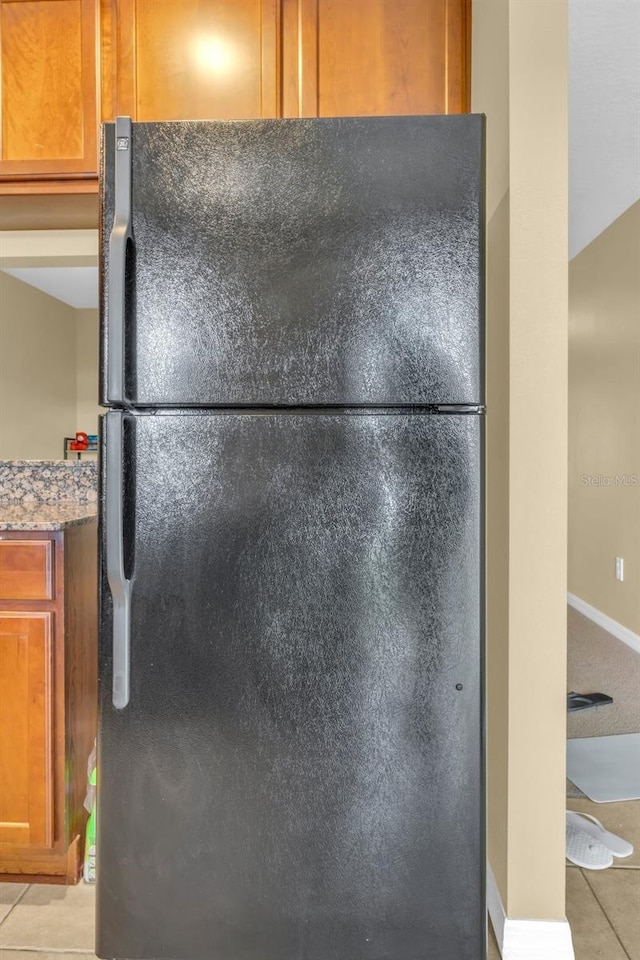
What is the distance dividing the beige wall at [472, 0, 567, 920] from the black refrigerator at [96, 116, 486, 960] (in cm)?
35

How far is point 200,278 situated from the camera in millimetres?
1118

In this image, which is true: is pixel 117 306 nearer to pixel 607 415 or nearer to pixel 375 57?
pixel 375 57

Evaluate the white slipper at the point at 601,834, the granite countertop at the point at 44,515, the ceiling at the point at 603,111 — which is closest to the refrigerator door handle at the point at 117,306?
the granite countertop at the point at 44,515

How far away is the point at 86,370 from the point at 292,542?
55.5 inches

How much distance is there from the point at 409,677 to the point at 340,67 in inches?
64.4

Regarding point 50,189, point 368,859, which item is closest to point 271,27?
point 50,189

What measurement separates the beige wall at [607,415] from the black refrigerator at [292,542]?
9.31 ft

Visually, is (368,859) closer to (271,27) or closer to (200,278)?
(200,278)

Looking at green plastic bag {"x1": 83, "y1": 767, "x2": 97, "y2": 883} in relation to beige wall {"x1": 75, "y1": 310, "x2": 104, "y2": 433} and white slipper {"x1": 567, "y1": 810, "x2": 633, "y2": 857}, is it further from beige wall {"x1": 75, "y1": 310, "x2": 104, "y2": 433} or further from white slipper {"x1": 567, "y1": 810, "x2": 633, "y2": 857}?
white slipper {"x1": 567, "y1": 810, "x2": 633, "y2": 857}

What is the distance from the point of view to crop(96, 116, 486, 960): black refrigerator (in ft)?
3.63

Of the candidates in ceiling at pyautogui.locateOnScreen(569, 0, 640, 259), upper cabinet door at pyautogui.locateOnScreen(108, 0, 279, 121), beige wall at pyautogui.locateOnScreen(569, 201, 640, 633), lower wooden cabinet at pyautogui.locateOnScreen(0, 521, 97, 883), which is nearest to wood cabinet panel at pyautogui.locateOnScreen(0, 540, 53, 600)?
lower wooden cabinet at pyautogui.locateOnScreen(0, 521, 97, 883)

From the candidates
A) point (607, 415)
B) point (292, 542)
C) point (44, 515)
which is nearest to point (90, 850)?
point (44, 515)

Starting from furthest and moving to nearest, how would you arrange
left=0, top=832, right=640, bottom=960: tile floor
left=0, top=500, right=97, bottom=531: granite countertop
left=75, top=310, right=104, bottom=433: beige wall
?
left=75, top=310, right=104, bottom=433: beige wall → left=0, top=500, right=97, bottom=531: granite countertop → left=0, top=832, right=640, bottom=960: tile floor

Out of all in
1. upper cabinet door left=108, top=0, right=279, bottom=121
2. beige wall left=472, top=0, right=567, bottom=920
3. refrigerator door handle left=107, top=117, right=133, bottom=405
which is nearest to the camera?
refrigerator door handle left=107, top=117, right=133, bottom=405
